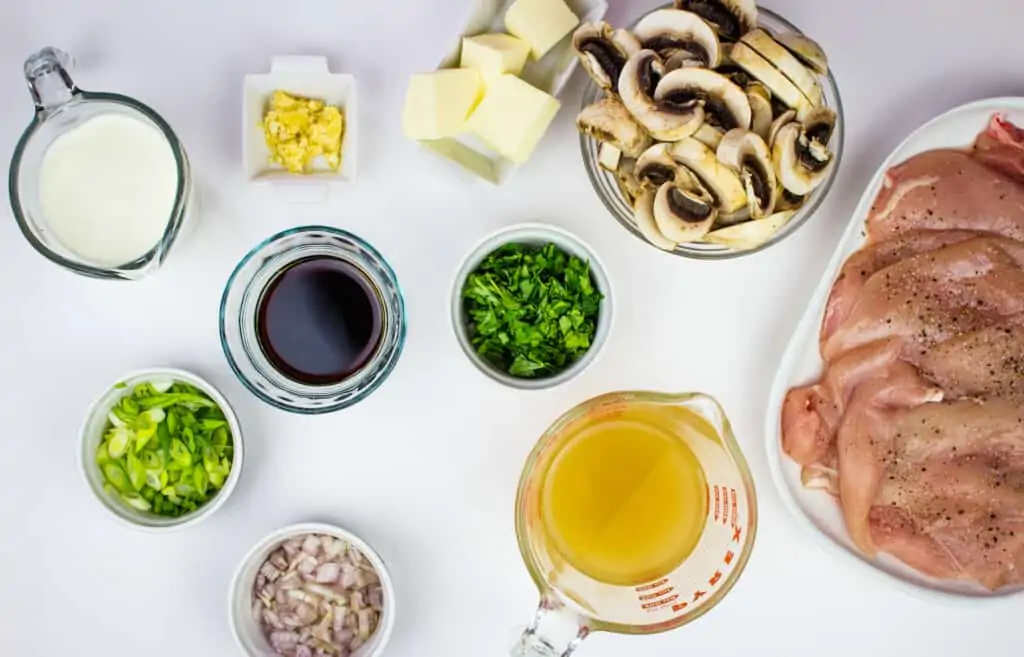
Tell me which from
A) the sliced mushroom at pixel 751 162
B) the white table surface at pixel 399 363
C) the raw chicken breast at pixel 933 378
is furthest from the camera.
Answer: the white table surface at pixel 399 363

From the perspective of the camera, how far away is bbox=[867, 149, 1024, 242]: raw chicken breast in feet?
4.70

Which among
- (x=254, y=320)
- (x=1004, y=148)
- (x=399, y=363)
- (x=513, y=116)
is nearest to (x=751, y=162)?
(x=513, y=116)

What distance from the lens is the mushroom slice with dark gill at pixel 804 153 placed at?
1307 mm

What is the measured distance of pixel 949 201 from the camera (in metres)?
1.44

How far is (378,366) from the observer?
1.42 meters

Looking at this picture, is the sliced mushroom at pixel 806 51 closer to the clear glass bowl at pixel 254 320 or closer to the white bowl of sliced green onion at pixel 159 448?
the clear glass bowl at pixel 254 320

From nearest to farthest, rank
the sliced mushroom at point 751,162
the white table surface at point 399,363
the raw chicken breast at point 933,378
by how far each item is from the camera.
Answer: the sliced mushroom at point 751,162, the raw chicken breast at point 933,378, the white table surface at point 399,363

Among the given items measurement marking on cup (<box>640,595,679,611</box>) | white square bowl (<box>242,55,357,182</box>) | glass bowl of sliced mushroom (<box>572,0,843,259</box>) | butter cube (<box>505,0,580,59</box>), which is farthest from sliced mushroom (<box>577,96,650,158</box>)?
measurement marking on cup (<box>640,595,679,611</box>)

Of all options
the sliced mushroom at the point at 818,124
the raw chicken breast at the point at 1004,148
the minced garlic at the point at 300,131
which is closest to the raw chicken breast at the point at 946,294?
the raw chicken breast at the point at 1004,148

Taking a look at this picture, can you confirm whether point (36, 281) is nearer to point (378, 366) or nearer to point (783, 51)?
point (378, 366)

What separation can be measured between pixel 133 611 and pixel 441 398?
19.5 inches

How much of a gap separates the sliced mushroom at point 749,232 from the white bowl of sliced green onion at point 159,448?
633 mm

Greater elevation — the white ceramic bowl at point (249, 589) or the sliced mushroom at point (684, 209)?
the sliced mushroom at point (684, 209)

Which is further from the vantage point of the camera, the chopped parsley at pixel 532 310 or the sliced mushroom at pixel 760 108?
the chopped parsley at pixel 532 310
